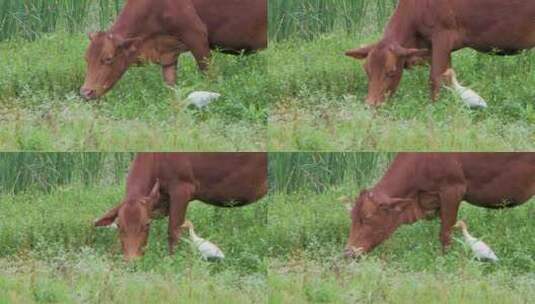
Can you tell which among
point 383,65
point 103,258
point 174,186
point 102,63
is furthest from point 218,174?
point 383,65

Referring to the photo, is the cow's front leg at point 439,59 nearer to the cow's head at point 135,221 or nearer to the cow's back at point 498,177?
the cow's back at point 498,177

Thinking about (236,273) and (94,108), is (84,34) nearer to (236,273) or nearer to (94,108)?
(94,108)

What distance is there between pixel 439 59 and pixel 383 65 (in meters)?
0.34

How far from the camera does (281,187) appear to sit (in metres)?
12.0

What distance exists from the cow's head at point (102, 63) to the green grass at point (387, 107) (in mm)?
925

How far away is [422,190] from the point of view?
11906 millimetres

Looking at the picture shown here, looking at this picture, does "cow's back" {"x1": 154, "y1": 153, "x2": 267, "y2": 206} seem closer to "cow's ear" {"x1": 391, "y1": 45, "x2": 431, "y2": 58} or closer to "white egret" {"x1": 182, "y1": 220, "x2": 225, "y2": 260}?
"white egret" {"x1": 182, "y1": 220, "x2": 225, "y2": 260}

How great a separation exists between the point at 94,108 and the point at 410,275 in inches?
83.4

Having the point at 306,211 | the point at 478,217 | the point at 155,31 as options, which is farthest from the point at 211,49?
the point at 478,217

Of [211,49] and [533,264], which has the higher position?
[211,49]

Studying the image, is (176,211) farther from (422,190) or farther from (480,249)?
(480,249)

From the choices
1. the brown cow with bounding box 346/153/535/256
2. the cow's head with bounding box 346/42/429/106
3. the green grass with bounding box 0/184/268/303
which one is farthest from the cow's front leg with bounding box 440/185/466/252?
the green grass with bounding box 0/184/268/303

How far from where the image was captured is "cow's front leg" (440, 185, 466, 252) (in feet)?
38.9

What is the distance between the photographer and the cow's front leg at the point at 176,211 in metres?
11.9
